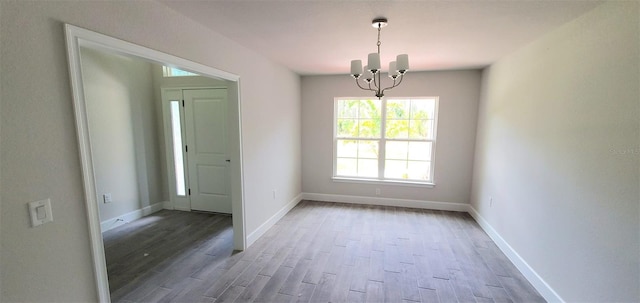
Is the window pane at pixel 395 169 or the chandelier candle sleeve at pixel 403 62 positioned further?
the window pane at pixel 395 169

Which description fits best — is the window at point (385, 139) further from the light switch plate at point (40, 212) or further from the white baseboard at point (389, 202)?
the light switch plate at point (40, 212)

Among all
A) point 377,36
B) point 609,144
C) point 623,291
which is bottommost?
point 623,291

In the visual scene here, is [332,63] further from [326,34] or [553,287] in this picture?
[553,287]

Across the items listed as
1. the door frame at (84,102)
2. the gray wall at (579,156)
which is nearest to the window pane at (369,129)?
the gray wall at (579,156)

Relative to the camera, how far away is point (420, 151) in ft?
14.4

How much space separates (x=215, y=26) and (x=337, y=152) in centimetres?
301

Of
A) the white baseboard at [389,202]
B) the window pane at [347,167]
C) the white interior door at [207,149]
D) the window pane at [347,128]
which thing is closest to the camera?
the white interior door at [207,149]

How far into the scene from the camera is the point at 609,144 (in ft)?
5.36

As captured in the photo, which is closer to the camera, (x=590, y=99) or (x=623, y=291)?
(x=623, y=291)

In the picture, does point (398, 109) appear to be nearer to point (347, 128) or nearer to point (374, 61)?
point (347, 128)

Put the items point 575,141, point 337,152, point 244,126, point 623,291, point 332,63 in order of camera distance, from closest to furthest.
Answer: point 623,291 < point 575,141 < point 244,126 < point 332,63 < point 337,152

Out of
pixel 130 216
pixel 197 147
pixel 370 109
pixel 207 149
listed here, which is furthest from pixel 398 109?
pixel 130 216

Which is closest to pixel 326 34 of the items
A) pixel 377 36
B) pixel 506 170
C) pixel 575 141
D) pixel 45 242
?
pixel 377 36

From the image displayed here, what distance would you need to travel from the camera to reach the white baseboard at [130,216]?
11.1 feet
